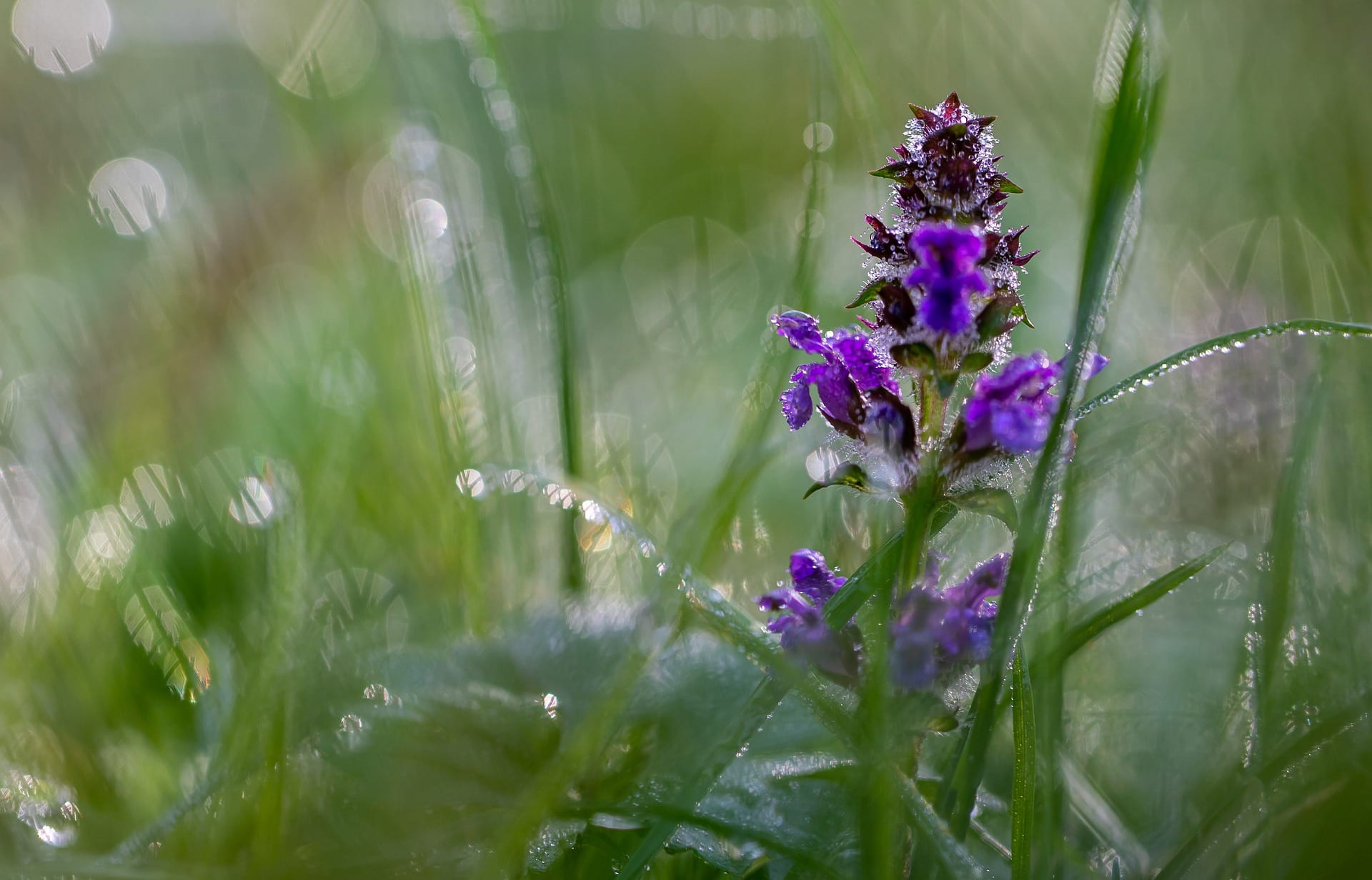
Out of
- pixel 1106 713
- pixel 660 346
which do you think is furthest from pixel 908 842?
pixel 660 346

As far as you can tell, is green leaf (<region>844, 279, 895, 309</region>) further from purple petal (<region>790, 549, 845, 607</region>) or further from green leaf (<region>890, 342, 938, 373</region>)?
purple petal (<region>790, 549, 845, 607</region>)

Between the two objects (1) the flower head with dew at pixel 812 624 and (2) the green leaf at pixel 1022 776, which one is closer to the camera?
(2) the green leaf at pixel 1022 776

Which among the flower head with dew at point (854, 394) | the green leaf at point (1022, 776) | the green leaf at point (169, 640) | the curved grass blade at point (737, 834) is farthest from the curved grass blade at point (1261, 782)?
the green leaf at point (169, 640)

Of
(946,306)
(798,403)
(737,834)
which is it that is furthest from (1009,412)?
(737,834)

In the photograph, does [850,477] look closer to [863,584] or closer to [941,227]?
[863,584]

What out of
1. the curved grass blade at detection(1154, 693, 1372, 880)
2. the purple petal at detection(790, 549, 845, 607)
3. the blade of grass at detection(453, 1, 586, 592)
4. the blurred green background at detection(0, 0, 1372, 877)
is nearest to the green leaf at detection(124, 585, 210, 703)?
Answer: the blurred green background at detection(0, 0, 1372, 877)

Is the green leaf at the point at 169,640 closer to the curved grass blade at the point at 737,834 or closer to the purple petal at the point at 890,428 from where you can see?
the curved grass blade at the point at 737,834
